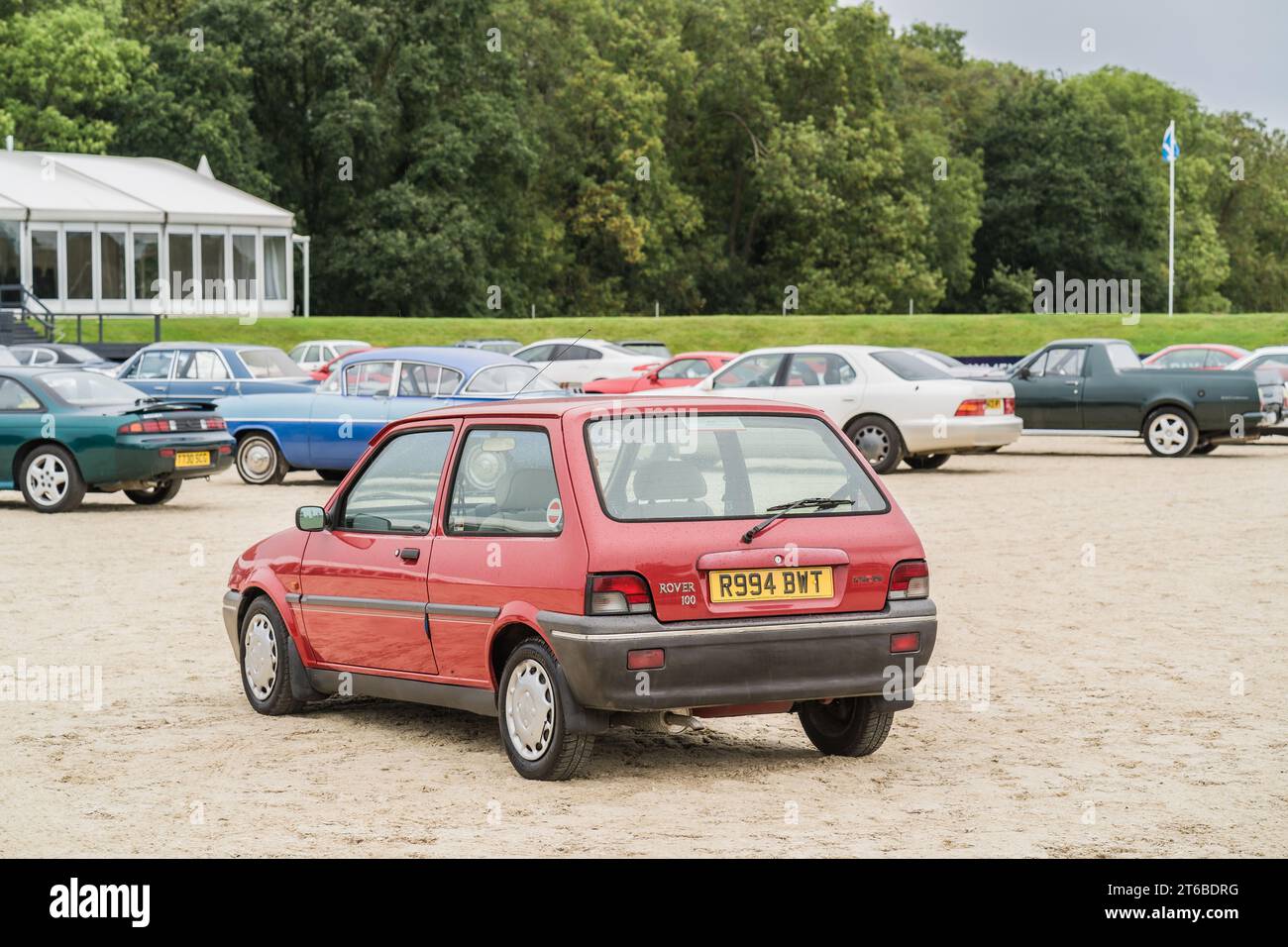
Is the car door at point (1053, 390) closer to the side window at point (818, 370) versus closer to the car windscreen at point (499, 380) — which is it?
the side window at point (818, 370)

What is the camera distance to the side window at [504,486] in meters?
7.40

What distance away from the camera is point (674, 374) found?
106 ft

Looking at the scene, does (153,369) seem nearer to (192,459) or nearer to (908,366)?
(192,459)

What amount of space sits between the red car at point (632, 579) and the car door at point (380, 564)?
0.01 metres

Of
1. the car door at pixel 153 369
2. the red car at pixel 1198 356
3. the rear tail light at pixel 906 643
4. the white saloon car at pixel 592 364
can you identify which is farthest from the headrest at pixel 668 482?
the white saloon car at pixel 592 364

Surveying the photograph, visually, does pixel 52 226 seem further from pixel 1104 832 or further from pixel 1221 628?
pixel 1104 832

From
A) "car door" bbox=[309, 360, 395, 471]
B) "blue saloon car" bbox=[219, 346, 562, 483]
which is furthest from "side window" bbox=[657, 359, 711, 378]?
"car door" bbox=[309, 360, 395, 471]

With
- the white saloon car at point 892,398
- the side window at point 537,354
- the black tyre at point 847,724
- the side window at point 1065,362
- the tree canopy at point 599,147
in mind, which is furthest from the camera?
the tree canopy at point 599,147

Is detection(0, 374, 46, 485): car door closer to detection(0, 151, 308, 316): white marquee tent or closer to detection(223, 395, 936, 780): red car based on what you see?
detection(223, 395, 936, 780): red car

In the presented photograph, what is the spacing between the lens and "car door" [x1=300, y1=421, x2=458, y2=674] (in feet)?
26.2

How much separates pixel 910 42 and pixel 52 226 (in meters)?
56.1

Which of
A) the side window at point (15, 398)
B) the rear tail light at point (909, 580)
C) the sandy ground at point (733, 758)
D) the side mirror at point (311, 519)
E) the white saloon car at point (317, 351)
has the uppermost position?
the white saloon car at point (317, 351)

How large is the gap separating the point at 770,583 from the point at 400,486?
205 cm
